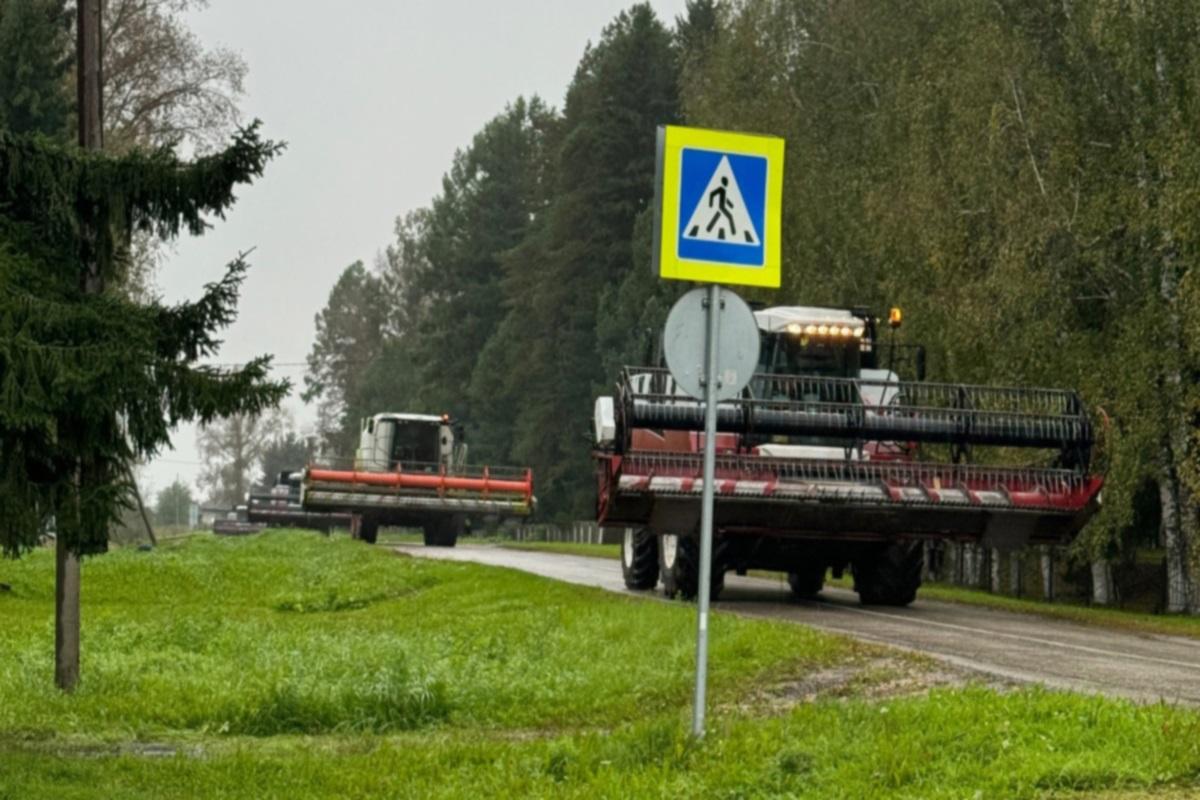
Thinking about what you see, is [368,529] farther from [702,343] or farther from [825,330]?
[702,343]

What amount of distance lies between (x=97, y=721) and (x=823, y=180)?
3165 centimetres

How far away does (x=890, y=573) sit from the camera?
79.5 ft

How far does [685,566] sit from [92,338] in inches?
480

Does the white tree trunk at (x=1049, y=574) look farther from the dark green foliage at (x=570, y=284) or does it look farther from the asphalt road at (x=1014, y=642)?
the dark green foliage at (x=570, y=284)

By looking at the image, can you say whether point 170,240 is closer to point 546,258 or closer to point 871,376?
point 871,376

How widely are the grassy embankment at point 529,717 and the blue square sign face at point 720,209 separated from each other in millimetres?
2639

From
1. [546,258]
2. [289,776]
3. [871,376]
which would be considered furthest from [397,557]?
[546,258]

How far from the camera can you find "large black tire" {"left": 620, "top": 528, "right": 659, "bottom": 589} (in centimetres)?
2525

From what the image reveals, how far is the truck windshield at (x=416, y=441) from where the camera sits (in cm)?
5922

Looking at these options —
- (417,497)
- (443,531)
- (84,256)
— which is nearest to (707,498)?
(84,256)

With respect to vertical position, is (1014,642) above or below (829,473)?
below

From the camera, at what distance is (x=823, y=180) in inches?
1711

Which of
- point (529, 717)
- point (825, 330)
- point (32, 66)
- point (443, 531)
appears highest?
point (32, 66)

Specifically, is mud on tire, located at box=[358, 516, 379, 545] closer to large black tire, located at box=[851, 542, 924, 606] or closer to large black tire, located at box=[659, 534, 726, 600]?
large black tire, located at box=[659, 534, 726, 600]
